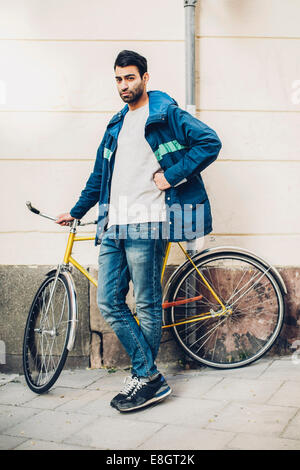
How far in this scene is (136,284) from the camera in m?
3.62

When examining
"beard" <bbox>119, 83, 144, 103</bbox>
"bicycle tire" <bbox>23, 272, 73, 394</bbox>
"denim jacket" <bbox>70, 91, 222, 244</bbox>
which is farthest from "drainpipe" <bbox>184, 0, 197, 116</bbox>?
"bicycle tire" <bbox>23, 272, 73, 394</bbox>

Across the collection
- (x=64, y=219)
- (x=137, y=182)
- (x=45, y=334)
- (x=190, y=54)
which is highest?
(x=190, y=54)

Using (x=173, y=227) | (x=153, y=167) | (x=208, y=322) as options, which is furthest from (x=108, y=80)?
(x=208, y=322)

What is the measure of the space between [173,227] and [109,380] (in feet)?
4.11

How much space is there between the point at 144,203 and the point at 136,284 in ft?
1.60

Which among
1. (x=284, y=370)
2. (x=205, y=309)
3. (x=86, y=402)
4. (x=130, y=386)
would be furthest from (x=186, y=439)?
(x=205, y=309)

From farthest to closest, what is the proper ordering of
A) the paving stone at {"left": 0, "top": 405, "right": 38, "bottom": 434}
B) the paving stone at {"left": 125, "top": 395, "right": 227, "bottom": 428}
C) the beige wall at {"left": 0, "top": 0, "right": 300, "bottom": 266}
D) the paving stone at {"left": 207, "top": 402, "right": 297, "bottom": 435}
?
the beige wall at {"left": 0, "top": 0, "right": 300, "bottom": 266}
the paving stone at {"left": 0, "top": 405, "right": 38, "bottom": 434}
the paving stone at {"left": 125, "top": 395, "right": 227, "bottom": 428}
the paving stone at {"left": 207, "top": 402, "right": 297, "bottom": 435}

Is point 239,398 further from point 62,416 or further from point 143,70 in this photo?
point 143,70

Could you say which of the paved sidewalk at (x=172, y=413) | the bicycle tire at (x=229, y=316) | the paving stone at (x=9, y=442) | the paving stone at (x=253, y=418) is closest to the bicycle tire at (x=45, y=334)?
the paved sidewalk at (x=172, y=413)

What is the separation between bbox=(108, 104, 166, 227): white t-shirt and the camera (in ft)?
11.7

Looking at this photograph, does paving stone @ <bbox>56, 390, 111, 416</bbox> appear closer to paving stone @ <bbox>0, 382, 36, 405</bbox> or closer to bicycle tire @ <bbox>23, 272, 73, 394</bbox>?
bicycle tire @ <bbox>23, 272, 73, 394</bbox>

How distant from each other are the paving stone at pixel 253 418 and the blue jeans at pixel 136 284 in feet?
1.76

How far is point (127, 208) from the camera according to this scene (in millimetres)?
3568

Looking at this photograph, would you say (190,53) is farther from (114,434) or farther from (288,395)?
(114,434)
